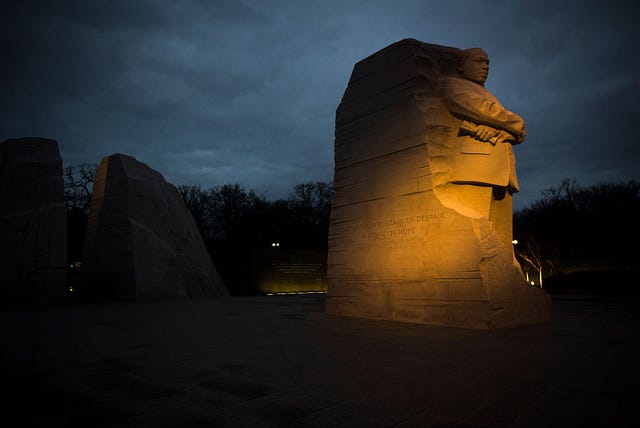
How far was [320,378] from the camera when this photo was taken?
10.3 feet

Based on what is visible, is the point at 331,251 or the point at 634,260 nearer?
the point at 331,251

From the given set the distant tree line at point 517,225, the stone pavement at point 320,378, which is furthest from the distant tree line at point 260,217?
the stone pavement at point 320,378

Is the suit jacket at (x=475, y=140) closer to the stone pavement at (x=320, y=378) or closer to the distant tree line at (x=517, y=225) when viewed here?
the stone pavement at (x=320, y=378)

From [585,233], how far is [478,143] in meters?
25.1

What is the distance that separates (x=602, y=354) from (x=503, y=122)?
13.8 ft

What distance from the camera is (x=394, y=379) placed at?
308 centimetres

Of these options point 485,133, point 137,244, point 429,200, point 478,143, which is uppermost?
point 485,133

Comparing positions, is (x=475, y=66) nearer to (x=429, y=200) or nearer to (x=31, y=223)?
(x=429, y=200)

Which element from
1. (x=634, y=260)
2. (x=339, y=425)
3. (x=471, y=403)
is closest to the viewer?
(x=339, y=425)

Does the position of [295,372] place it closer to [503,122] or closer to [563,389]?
[563,389]

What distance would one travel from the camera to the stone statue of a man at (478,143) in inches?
277

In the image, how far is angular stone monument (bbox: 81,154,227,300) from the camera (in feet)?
41.1

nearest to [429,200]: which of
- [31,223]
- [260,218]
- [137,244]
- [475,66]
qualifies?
[475,66]

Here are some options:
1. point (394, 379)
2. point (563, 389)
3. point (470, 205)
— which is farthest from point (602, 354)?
point (470, 205)
